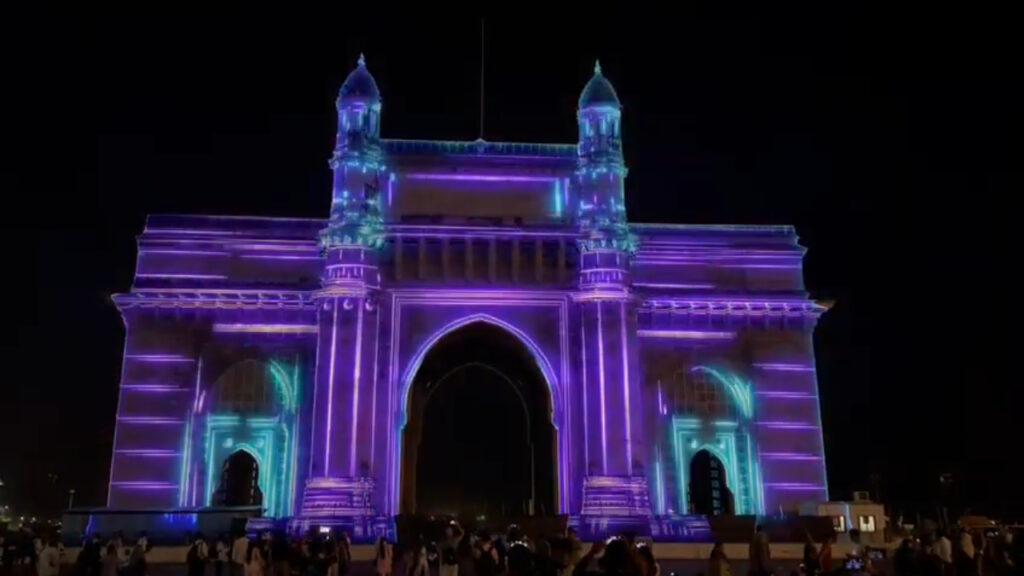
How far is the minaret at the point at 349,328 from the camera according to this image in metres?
36.1

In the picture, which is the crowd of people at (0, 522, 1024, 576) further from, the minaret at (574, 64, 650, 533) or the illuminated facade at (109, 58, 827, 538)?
the illuminated facade at (109, 58, 827, 538)

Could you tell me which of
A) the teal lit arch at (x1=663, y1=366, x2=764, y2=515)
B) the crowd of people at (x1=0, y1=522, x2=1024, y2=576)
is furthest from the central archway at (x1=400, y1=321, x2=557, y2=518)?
the crowd of people at (x1=0, y1=522, x2=1024, y2=576)

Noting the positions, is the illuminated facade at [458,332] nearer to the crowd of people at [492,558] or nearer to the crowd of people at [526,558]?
the crowd of people at [526,558]

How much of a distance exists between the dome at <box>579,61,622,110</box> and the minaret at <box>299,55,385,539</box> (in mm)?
8595

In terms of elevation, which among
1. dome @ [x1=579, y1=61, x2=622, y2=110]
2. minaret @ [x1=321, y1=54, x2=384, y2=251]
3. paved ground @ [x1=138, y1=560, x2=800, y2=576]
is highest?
dome @ [x1=579, y1=61, x2=622, y2=110]

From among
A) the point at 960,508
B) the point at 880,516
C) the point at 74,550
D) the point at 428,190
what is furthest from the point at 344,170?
the point at 960,508

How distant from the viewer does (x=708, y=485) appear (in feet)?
136

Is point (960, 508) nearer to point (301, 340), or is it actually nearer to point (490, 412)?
point (490, 412)

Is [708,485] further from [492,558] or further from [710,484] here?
[492,558]

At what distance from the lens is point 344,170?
40031 mm

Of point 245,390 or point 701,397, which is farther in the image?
point 701,397

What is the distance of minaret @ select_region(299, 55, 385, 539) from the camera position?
119 ft

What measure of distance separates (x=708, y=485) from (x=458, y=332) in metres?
12.0

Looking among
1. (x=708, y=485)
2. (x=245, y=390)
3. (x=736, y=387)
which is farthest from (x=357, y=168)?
(x=708, y=485)
